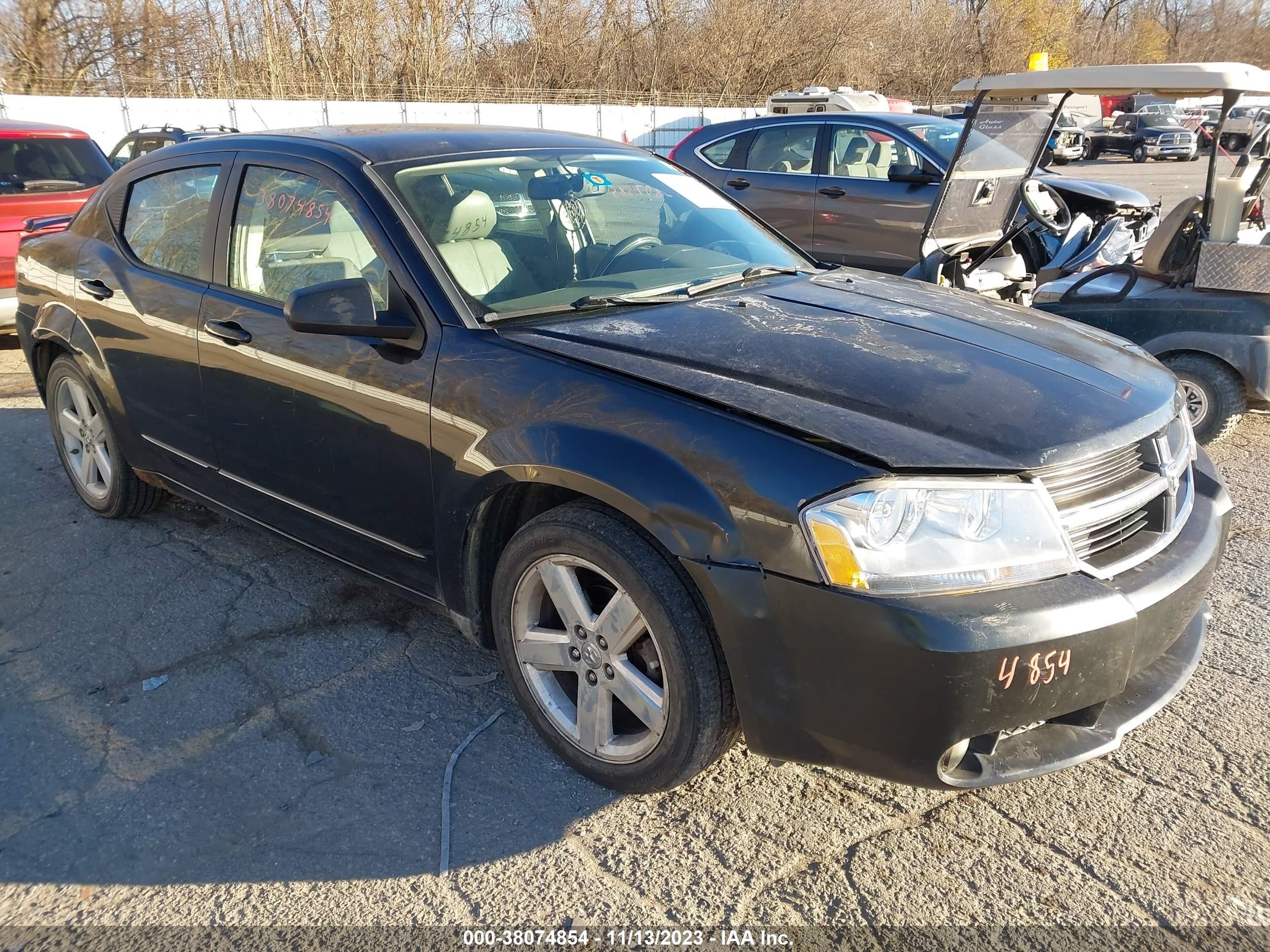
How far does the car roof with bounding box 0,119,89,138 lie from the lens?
328 inches

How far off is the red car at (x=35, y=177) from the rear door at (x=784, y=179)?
5540 mm

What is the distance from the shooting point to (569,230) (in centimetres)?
343

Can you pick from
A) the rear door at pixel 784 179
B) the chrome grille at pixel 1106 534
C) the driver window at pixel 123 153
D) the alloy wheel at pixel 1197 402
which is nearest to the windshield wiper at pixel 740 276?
the chrome grille at pixel 1106 534

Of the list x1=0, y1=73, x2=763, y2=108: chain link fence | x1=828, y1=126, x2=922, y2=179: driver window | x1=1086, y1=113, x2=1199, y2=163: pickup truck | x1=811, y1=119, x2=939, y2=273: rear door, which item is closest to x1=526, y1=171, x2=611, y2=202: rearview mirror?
x1=811, y1=119, x2=939, y2=273: rear door

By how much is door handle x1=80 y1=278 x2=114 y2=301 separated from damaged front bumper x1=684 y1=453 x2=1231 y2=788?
311cm

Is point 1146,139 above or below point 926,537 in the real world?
below

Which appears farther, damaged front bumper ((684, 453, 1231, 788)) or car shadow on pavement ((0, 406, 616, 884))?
car shadow on pavement ((0, 406, 616, 884))

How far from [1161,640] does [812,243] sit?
737 cm

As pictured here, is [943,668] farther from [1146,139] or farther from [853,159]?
[1146,139]

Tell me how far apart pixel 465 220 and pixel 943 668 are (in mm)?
2024

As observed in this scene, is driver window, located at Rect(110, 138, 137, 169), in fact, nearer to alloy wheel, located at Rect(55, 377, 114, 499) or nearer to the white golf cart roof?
alloy wheel, located at Rect(55, 377, 114, 499)

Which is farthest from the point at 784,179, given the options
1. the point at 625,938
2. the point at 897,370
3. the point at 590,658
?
the point at 625,938

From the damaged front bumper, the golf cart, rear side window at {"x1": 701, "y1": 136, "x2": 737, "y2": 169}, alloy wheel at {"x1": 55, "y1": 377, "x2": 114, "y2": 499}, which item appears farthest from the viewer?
rear side window at {"x1": 701, "y1": 136, "x2": 737, "y2": 169}

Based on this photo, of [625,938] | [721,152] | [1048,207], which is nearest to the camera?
[625,938]
